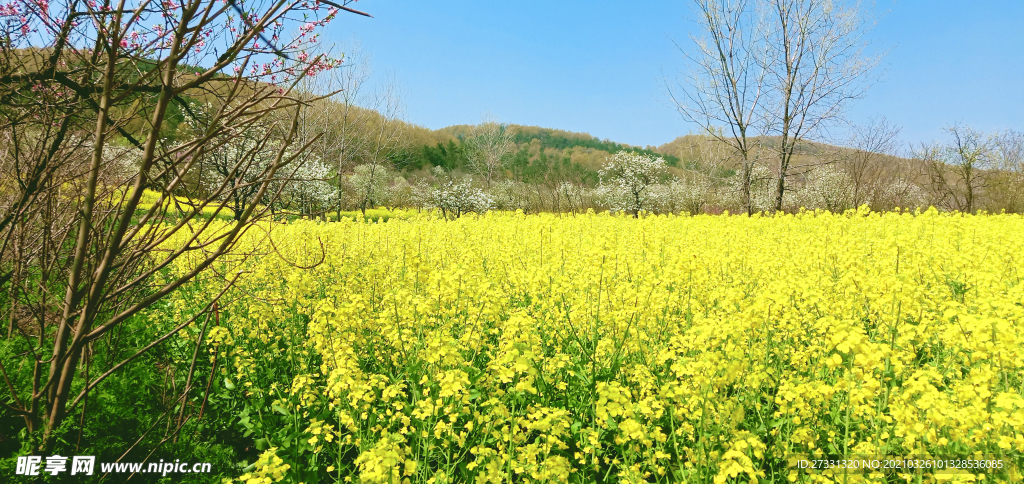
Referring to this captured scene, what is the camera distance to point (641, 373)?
305 cm

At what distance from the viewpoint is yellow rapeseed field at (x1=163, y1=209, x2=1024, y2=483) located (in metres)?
2.29

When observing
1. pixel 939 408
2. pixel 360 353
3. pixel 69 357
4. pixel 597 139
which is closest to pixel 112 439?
pixel 69 357

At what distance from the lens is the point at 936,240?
304 inches

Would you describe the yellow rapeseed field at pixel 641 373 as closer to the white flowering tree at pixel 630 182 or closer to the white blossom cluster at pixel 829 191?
the white blossom cluster at pixel 829 191

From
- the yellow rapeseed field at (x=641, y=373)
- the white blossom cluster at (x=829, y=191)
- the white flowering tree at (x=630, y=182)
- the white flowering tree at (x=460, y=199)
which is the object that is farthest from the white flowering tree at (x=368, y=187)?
the yellow rapeseed field at (x=641, y=373)

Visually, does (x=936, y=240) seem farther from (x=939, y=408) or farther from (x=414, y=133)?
(x=414, y=133)

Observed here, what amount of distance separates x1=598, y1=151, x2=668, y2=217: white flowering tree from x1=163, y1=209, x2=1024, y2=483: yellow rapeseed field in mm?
20933

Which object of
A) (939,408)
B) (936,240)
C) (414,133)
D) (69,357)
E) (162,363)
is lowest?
(162,363)

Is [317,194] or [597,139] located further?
[597,139]

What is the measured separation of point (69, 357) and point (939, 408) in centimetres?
340

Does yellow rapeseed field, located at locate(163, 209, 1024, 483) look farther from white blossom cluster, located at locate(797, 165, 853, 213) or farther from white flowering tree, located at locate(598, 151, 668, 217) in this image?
white flowering tree, located at locate(598, 151, 668, 217)

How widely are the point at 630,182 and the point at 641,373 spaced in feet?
82.6

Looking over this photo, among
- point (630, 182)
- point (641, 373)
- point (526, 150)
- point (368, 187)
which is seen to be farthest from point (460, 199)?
point (526, 150)

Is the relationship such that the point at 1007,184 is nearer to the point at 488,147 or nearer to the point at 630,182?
the point at 630,182
